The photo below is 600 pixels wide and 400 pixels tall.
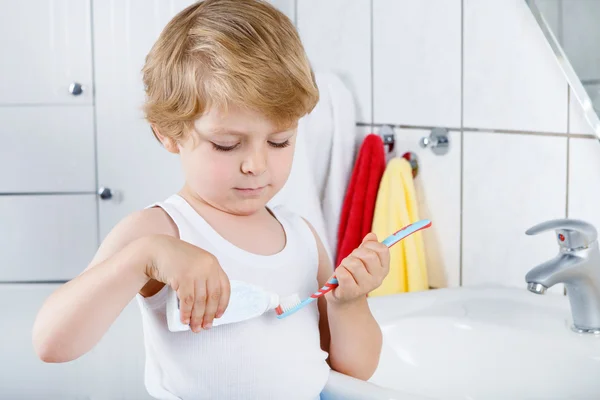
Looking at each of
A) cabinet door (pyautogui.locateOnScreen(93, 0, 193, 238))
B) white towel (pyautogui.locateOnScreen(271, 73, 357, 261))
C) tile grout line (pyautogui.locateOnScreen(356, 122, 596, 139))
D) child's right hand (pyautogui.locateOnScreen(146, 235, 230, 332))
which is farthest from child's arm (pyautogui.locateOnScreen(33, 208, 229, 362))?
cabinet door (pyautogui.locateOnScreen(93, 0, 193, 238))

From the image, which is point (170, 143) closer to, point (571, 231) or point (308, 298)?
point (308, 298)

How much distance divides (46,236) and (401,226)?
Result: 0.94 metres

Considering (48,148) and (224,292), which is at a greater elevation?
(48,148)

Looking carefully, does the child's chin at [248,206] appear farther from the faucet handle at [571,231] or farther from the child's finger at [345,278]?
the faucet handle at [571,231]

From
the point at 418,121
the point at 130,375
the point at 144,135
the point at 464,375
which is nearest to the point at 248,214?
the point at 464,375

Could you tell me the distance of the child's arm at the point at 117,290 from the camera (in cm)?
67

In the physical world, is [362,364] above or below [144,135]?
below

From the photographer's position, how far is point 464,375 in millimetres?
995

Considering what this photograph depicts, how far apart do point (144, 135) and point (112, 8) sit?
10.7 inches

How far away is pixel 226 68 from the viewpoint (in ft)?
2.40

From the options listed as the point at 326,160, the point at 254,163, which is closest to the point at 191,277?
the point at 254,163

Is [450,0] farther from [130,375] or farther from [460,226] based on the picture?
[130,375]

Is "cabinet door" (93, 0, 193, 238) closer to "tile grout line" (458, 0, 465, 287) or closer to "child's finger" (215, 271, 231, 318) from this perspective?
"tile grout line" (458, 0, 465, 287)

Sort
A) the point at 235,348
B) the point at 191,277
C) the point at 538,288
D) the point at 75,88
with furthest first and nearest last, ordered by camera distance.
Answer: the point at 75,88 → the point at 538,288 → the point at 235,348 → the point at 191,277
